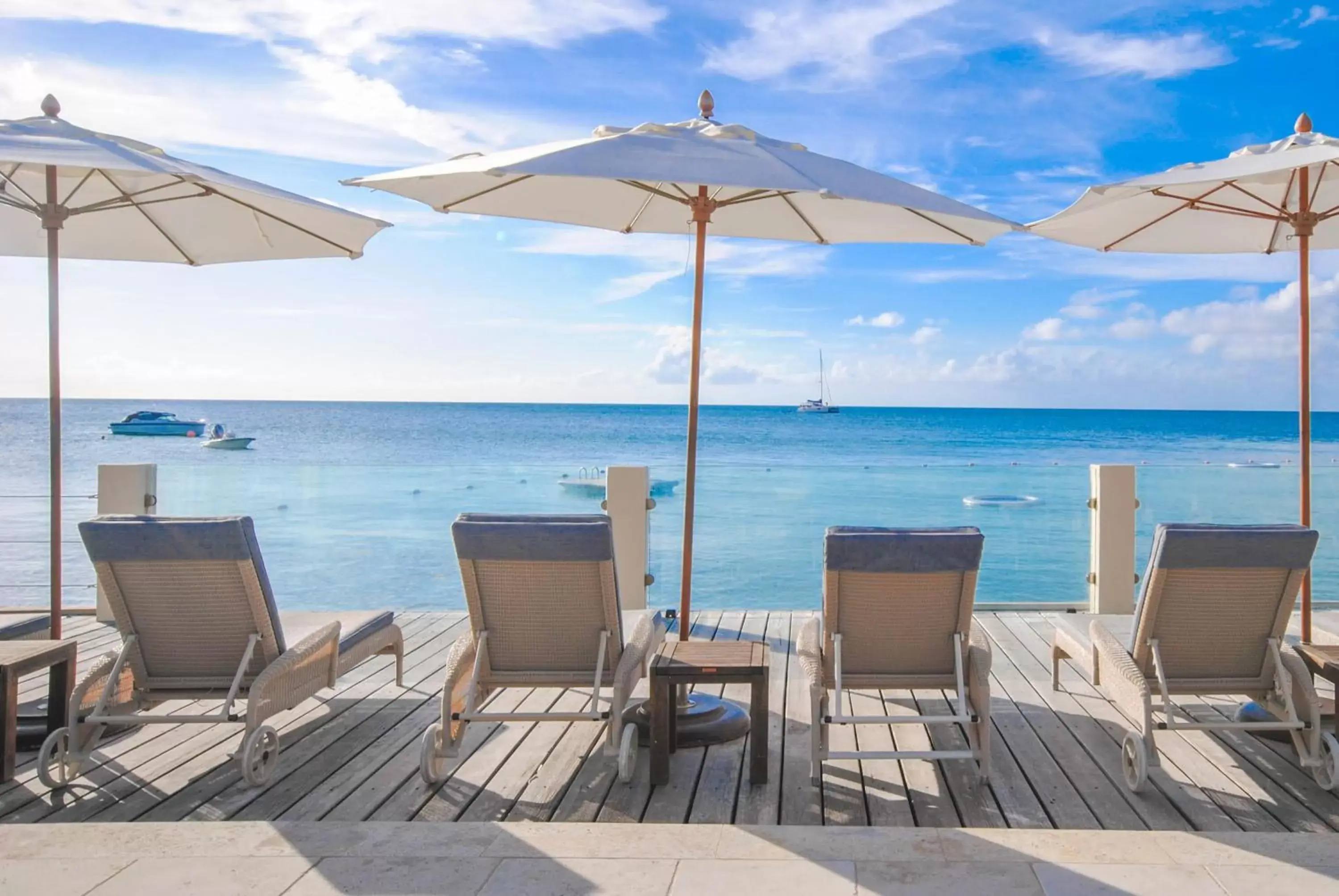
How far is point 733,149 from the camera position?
11.2ft

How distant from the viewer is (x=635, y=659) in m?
3.39

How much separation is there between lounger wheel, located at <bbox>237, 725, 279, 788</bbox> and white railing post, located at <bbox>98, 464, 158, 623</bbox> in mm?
3076

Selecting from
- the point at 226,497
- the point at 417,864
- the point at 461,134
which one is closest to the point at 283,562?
the point at 226,497

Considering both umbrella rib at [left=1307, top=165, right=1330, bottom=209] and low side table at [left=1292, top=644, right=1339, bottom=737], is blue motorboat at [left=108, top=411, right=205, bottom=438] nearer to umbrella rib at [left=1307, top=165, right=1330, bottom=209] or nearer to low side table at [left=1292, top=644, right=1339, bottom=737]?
umbrella rib at [left=1307, top=165, right=1330, bottom=209]

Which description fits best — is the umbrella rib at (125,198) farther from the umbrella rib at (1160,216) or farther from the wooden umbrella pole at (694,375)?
the umbrella rib at (1160,216)

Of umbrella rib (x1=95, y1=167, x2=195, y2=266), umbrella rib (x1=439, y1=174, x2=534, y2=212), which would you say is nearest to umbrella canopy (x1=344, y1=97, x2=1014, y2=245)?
umbrella rib (x1=439, y1=174, x2=534, y2=212)

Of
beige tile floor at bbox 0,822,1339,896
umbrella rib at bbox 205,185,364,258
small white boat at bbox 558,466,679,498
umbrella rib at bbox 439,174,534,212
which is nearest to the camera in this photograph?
beige tile floor at bbox 0,822,1339,896

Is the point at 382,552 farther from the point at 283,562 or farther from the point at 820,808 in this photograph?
the point at 820,808

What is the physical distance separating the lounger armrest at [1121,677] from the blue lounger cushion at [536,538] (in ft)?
5.69

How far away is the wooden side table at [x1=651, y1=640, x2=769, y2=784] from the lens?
3.17 m

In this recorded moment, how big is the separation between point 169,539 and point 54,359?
119 cm

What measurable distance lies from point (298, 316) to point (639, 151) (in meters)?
44.9

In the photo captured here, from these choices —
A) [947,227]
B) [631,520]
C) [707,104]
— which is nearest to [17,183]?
[707,104]

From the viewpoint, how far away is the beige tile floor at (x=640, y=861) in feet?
7.29
